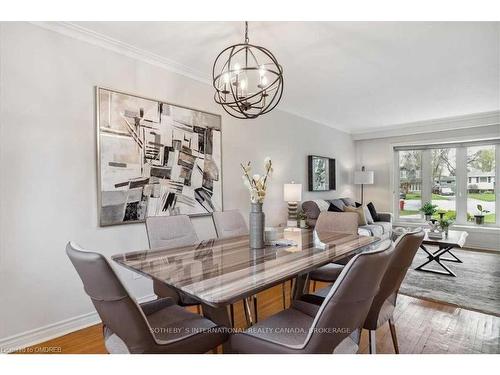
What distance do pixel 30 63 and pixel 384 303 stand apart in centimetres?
284

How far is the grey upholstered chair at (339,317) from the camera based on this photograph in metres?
1.01

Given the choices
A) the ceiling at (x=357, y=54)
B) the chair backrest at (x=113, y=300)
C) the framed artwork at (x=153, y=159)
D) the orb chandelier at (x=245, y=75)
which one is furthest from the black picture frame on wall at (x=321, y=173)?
the chair backrest at (x=113, y=300)

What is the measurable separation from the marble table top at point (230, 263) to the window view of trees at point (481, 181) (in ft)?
15.5

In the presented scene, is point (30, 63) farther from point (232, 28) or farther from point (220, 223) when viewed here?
point (220, 223)

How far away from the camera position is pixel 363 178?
6.04 meters

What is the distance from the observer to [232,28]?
2229mm

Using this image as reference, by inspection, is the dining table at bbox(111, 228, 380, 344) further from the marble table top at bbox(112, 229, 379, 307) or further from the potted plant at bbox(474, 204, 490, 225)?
the potted plant at bbox(474, 204, 490, 225)

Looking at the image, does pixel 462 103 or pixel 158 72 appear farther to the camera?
pixel 462 103

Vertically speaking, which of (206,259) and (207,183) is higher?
(207,183)

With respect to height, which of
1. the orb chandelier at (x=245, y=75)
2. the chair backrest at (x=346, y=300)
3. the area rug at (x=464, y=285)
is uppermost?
the orb chandelier at (x=245, y=75)

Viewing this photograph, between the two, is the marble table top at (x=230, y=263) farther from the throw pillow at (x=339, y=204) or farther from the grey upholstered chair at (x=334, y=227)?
the throw pillow at (x=339, y=204)

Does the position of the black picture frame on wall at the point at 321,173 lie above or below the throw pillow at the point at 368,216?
above

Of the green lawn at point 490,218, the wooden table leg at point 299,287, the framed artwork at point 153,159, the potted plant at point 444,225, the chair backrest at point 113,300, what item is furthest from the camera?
the green lawn at point 490,218

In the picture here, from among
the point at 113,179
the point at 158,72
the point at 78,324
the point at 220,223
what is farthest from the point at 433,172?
the point at 78,324
